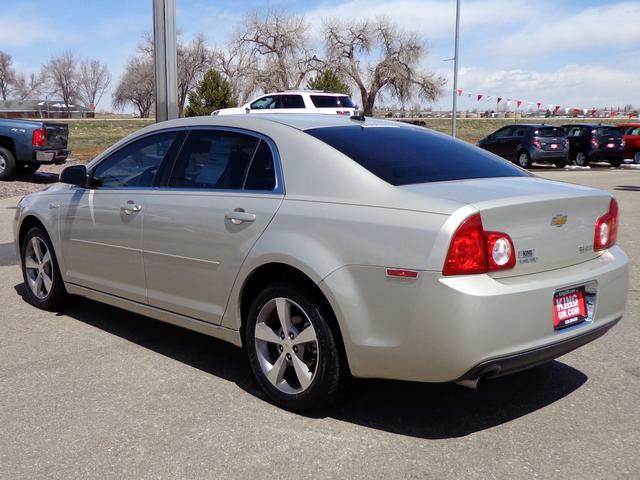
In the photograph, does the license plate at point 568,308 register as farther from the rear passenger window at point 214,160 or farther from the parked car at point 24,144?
the parked car at point 24,144

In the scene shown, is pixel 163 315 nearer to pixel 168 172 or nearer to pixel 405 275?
pixel 168 172

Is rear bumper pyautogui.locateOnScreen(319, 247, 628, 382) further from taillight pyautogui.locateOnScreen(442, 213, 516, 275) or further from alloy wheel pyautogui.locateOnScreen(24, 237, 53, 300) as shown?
alloy wheel pyautogui.locateOnScreen(24, 237, 53, 300)

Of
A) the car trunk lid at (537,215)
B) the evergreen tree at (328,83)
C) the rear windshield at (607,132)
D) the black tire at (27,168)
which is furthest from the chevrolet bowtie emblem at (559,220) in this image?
the evergreen tree at (328,83)

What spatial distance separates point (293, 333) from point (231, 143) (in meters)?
1.30

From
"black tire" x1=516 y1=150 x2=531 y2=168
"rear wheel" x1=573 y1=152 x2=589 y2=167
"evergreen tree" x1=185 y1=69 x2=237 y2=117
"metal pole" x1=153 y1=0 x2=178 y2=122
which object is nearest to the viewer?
"metal pole" x1=153 y1=0 x2=178 y2=122

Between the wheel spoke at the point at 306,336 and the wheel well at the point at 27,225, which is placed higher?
the wheel well at the point at 27,225

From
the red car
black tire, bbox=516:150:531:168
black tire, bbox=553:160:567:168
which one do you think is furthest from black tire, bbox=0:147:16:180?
the red car

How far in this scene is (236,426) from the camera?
379 centimetres

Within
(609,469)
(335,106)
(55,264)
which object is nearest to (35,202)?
(55,264)

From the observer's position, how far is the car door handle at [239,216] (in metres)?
4.11

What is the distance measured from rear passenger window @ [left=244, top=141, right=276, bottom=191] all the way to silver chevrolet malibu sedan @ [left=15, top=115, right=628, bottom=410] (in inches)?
0.5

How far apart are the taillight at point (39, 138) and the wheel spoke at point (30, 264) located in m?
10.8

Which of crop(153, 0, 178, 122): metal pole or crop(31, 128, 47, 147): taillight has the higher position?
crop(153, 0, 178, 122): metal pole

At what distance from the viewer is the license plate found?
357 centimetres
